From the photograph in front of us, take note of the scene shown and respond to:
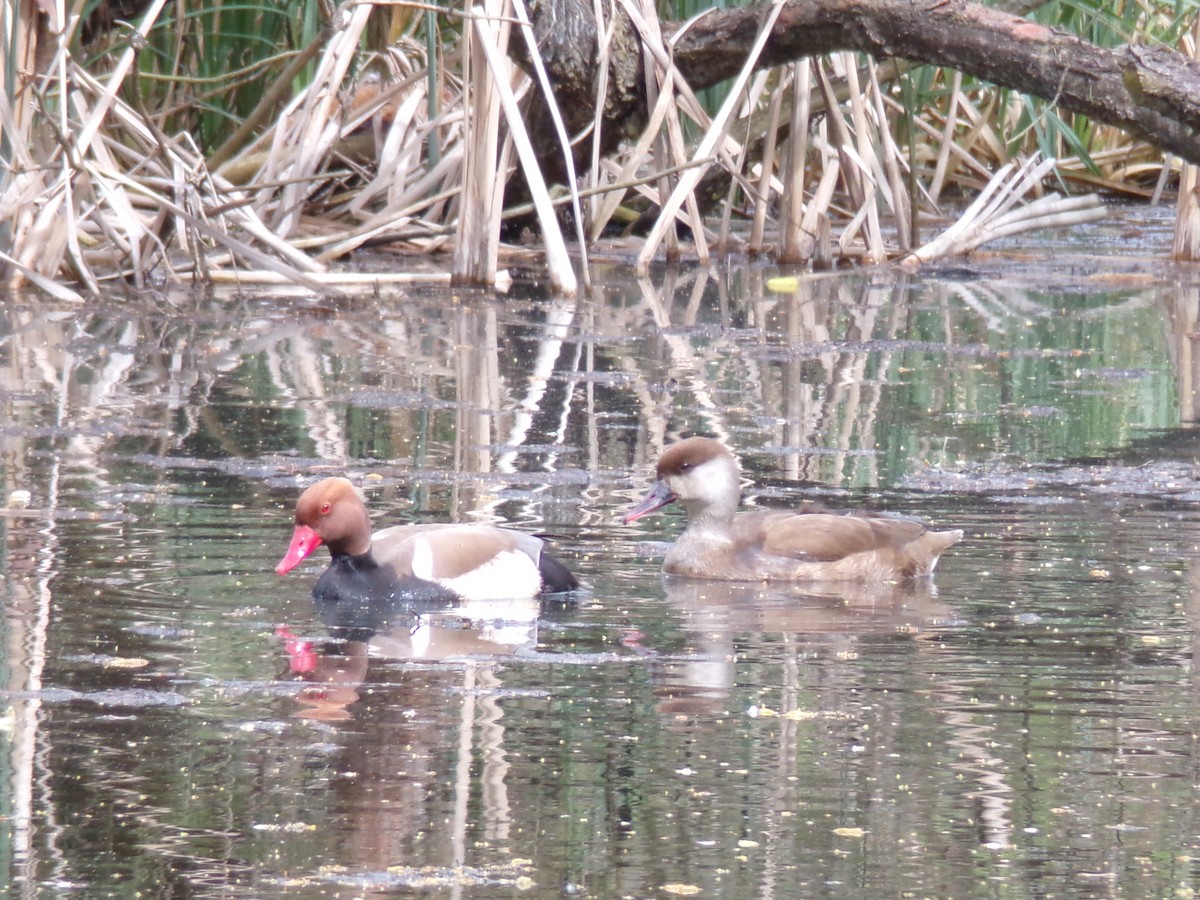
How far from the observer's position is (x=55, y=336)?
433 inches

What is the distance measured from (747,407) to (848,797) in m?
5.42

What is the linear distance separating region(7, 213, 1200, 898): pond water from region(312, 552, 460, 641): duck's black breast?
0.48 feet

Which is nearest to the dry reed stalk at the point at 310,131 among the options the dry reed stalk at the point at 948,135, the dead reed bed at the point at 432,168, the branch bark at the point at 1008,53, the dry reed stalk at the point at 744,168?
the dead reed bed at the point at 432,168

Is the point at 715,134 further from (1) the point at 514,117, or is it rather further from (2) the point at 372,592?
(2) the point at 372,592

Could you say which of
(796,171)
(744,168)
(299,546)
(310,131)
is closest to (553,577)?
(299,546)

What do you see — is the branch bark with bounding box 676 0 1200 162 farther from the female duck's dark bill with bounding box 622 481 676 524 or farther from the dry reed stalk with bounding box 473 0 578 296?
the female duck's dark bill with bounding box 622 481 676 524

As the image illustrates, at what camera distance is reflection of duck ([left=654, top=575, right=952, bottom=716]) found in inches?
198

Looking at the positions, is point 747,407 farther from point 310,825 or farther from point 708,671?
point 310,825

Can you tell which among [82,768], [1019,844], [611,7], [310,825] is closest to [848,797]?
[1019,844]

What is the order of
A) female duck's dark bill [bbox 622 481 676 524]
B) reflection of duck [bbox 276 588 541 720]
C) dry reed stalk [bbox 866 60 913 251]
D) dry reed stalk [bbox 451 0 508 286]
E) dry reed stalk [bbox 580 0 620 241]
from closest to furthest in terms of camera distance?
reflection of duck [bbox 276 588 541 720] → female duck's dark bill [bbox 622 481 676 524] → dry reed stalk [bbox 451 0 508 286] → dry reed stalk [bbox 580 0 620 241] → dry reed stalk [bbox 866 60 913 251]

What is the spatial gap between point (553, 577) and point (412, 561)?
1.43 feet

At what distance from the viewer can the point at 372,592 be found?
6.23 metres

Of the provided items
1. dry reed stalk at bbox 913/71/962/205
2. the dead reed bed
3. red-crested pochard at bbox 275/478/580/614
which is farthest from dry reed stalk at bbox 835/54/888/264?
red-crested pochard at bbox 275/478/580/614

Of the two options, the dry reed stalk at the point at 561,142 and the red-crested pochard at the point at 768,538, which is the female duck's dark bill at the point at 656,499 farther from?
the dry reed stalk at the point at 561,142
